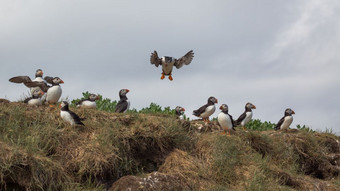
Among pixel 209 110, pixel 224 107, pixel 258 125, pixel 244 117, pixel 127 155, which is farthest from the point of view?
pixel 258 125

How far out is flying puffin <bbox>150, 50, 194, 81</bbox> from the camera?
16091mm

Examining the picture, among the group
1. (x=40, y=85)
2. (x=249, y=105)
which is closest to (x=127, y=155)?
(x=40, y=85)

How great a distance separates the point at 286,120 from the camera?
50.6 feet

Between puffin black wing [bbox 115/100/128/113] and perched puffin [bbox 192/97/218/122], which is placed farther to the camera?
perched puffin [bbox 192/97/218/122]

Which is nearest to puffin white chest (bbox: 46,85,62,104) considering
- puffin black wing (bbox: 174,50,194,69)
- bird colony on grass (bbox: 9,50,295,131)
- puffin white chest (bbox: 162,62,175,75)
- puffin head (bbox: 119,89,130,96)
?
bird colony on grass (bbox: 9,50,295,131)

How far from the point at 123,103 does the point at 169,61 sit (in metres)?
3.48

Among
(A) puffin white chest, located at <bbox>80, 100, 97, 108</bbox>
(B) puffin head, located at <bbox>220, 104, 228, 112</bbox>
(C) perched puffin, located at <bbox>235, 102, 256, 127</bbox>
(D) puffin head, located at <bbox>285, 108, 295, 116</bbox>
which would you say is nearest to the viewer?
(A) puffin white chest, located at <bbox>80, 100, 97, 108</bbox>

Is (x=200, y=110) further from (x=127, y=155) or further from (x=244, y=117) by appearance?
(x=127, y=155)

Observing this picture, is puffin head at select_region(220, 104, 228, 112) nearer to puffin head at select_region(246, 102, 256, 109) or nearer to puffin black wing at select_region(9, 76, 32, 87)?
puffin head at select_region(246, 102, 256, 109)

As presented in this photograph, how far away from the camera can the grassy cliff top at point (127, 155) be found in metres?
8.65

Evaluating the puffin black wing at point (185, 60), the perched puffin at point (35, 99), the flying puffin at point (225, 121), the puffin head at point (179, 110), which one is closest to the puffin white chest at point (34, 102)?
the perched puffin at point (35, 99)

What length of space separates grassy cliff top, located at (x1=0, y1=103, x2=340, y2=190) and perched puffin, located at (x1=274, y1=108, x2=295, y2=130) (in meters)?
3.28

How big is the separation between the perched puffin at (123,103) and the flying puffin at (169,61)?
2699 millimetres

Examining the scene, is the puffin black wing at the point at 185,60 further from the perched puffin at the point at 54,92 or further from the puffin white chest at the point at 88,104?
the perched puffin at the point at 54,92
